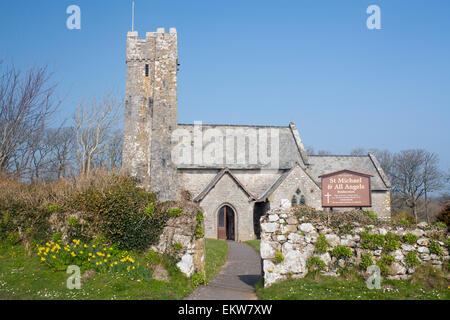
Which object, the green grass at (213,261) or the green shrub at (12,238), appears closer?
the green shrub at (12,238)

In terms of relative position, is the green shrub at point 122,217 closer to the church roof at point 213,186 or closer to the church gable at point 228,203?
the church roof at point 213,186

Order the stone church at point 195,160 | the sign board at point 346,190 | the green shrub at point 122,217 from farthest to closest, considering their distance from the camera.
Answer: the sign board at point 346,190 < the stone church at point 195,160 < the green shrub at point 122,217

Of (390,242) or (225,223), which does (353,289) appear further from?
(225,223)

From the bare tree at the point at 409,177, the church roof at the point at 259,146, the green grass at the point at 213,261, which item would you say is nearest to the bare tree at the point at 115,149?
the church roof at the point at 259,146

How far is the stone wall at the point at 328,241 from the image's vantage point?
35.0 ft

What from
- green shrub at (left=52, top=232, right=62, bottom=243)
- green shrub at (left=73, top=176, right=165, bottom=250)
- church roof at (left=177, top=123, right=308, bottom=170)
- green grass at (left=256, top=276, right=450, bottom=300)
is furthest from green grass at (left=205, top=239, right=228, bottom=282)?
church roof at (left=177, top=123, right=308, bottom=170)

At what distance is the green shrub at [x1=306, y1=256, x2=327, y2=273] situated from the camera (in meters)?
10.8

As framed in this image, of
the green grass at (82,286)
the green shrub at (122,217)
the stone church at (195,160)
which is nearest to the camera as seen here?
the green grass at (82,286)

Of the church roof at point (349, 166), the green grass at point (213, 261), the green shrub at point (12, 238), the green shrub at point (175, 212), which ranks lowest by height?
the green grass at point (213, 261)

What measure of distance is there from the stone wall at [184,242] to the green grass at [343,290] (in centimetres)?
243

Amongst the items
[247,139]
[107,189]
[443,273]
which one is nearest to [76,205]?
[107,189]

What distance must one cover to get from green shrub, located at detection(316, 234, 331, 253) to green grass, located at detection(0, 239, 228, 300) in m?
4.25

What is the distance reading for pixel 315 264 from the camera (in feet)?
35.8

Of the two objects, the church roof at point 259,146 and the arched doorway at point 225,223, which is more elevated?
the church roof at point 259,146
